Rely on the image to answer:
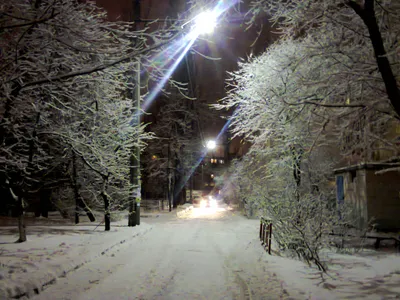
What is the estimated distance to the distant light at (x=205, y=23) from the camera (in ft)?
21.5

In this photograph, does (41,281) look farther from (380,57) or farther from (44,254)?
(380,57)

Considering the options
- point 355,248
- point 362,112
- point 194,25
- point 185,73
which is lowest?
point 355,248

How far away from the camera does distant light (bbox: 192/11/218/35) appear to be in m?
6.56

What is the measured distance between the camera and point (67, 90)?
773 cm

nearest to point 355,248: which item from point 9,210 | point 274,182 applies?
point 274,182

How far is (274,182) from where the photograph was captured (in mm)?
16031

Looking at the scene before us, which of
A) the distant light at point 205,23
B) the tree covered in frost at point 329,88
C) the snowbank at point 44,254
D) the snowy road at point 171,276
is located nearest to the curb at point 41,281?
the snowbank at point 44,254

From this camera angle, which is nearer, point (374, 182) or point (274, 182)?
point (374, 182)

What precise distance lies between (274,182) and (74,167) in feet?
30.7

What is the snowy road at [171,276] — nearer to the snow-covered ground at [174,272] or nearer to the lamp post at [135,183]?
the snow-covered ground at [174,272]

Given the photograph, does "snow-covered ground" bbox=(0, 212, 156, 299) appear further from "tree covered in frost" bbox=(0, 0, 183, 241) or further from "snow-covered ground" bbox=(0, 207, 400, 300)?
"tree covered in frost" bbox=(0, 0, 183, 241)

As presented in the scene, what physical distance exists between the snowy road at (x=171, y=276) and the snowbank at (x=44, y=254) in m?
0.23

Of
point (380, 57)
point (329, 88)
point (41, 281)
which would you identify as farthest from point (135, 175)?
point (380, 57)

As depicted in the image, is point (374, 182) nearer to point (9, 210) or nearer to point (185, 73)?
point (9, 210)
